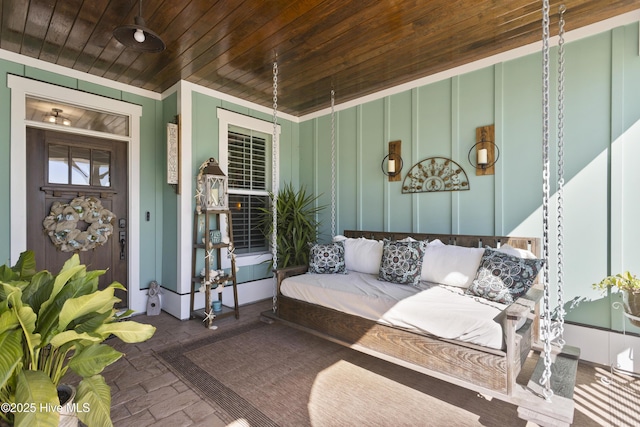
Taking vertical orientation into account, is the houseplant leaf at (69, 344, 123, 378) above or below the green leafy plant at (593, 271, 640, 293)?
below

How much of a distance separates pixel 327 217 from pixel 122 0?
332 cm

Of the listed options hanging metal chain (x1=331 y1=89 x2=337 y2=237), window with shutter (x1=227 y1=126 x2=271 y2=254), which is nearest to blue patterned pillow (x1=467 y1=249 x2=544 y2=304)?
hanging metal chain (x1=331 y1=89 x2=337 y2=237)

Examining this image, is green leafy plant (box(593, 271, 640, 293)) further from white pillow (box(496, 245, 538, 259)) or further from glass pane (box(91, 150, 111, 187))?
glass pane (box(91, 150, 111, 187))

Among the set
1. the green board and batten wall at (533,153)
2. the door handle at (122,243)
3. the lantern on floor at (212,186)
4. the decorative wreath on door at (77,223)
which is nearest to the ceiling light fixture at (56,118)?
the decorative wreath on door at (77,223)

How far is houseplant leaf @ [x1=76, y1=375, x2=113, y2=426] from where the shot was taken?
1.38 metres

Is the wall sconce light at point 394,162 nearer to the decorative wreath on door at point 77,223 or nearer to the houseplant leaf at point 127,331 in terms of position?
the houseplant leaf at point 127,331

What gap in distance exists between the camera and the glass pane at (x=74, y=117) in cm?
331

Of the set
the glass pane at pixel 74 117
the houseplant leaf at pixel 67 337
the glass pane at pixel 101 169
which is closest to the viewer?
the houseplant leaf at pixel 67 337

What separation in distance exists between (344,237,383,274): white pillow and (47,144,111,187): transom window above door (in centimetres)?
304

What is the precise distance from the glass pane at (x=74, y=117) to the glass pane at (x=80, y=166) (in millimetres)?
284

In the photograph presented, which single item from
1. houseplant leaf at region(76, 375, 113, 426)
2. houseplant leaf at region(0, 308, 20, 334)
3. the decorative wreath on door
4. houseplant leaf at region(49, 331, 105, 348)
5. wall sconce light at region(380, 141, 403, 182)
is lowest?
houseplant leaf at region(76, 375, 113, 426)

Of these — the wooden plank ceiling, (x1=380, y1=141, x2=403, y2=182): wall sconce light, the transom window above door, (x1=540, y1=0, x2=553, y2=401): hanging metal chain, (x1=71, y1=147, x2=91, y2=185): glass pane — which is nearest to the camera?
(x1=540, y1=0, x2=553, y2=401): hanging metal chain

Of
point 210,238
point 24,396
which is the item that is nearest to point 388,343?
point 24,396

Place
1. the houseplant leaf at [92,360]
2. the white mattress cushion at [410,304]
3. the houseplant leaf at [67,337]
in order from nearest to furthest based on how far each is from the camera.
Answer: the houseplant leaf at [67,337]
the houseplant leaf at [92,360]
the white mattress cushion at [410,304]
